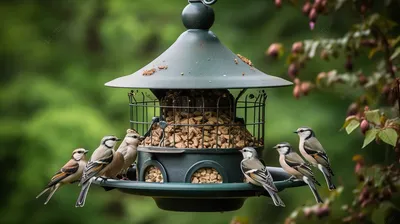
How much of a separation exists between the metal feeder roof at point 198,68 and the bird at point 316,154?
662 millimetres

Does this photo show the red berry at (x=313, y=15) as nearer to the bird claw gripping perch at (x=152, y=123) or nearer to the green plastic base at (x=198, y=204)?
the bird claw gripping perch at (x=152, y=123)

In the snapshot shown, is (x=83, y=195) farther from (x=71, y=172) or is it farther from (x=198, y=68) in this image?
(x=198, y=68)

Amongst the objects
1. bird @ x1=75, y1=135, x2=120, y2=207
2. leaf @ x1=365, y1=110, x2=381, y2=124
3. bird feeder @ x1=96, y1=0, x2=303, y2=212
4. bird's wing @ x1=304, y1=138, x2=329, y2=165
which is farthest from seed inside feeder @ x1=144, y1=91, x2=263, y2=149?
leaf @ x1=365, y1=110, x2=381, y2=124

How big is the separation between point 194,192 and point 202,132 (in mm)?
516

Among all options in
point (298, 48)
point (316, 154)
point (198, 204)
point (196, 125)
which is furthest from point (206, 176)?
point (298, 48)

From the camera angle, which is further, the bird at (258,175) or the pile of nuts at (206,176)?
the pile of nuts at (206,176)

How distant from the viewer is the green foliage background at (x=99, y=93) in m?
10.2

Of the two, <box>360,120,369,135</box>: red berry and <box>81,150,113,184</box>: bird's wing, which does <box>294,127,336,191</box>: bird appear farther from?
<box>81,150,113,184</box>: bird's wing

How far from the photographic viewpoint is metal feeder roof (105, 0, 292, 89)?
5.04 m

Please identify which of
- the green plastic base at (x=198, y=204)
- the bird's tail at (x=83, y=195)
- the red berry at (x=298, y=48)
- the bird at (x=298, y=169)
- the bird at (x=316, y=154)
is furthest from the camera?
the red berry at (x=298, y=48)

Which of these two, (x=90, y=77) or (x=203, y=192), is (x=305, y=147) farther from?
(x=90, y=77)

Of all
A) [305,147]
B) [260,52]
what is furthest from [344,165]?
[305,147]

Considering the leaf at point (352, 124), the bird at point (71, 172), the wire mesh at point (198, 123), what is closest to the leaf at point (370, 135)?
the leaf at point (352, 124)

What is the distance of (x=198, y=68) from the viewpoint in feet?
17.0
